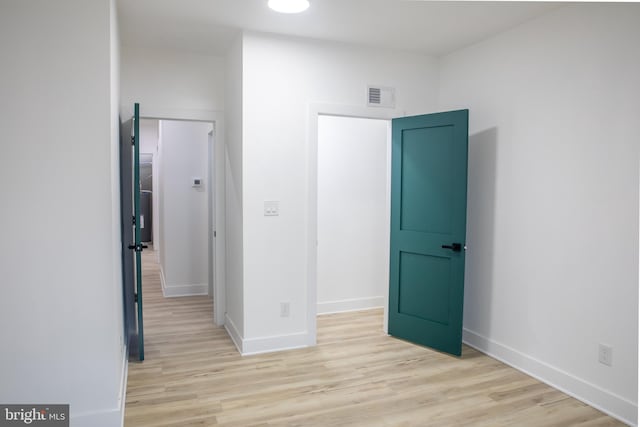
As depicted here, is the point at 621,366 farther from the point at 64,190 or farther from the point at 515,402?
the point at 64,190

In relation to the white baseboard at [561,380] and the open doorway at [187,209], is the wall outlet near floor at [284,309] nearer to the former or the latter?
the white baseboard at [561,380]

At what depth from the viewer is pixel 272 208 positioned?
364 cm

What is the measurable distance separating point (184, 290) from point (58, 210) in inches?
136

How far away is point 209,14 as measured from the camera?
3.20 meters

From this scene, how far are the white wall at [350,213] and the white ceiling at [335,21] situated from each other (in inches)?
47.1

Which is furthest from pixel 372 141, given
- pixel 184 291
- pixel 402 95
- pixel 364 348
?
pixel 184 291

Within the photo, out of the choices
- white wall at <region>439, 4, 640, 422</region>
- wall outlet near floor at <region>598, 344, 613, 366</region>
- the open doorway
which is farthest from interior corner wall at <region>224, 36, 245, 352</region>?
wall outlet near floor at <region>598, 344, 613, 366</region>

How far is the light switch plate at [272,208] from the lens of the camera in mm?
3625

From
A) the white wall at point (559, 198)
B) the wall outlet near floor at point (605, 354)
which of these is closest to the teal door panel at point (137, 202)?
the white wall at point (559, 198)

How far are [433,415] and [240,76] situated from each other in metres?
2.79

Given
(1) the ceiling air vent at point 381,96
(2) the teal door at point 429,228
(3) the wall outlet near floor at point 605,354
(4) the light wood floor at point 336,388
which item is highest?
(1) the ceiling air vent at point 381,96

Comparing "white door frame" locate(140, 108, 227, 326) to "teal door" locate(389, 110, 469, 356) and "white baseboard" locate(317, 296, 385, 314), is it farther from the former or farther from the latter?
"teal door" locate(389, 110, 469, 356)

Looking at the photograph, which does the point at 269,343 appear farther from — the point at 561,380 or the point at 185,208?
the point at 185,208

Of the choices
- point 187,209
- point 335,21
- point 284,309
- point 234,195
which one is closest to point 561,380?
point 284,309
